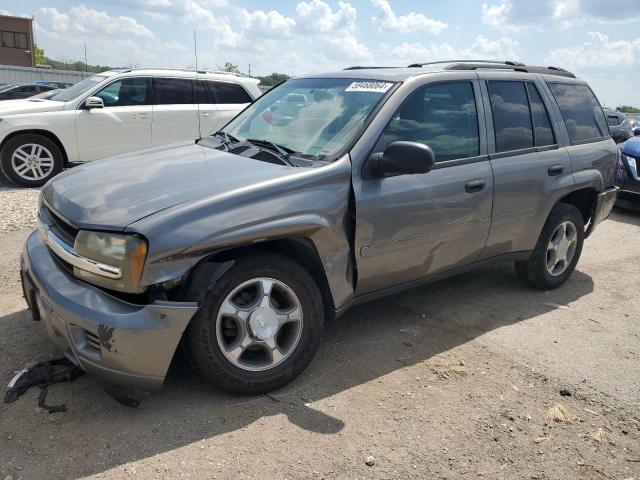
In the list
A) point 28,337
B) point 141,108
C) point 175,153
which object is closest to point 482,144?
point 175,153

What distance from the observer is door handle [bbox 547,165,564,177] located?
14.5 feet

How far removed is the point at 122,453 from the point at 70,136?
697cm

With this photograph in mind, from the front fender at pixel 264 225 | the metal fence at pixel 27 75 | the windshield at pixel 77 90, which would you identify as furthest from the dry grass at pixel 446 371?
the metal fence at pixel 27 75

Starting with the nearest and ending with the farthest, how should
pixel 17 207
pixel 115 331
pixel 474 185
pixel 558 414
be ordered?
1. pixel 115 331
2. pixel 558 414
3. pixel 474 185
4. pixel 17 207

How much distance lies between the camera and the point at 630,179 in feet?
27.8

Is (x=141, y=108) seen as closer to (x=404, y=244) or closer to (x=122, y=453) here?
(x=404, y=244)

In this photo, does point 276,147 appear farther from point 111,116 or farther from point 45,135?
point 45,135

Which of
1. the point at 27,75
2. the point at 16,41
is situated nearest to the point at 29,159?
the point at 27,75

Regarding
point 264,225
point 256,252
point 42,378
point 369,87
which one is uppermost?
point 369,87

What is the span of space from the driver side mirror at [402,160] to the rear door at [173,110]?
645 centimetres

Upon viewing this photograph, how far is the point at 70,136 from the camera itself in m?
8.40

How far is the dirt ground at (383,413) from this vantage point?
2.59 metres

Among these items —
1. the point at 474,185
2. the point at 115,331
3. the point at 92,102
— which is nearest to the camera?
the point at 115,331

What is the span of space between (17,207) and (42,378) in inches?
178
